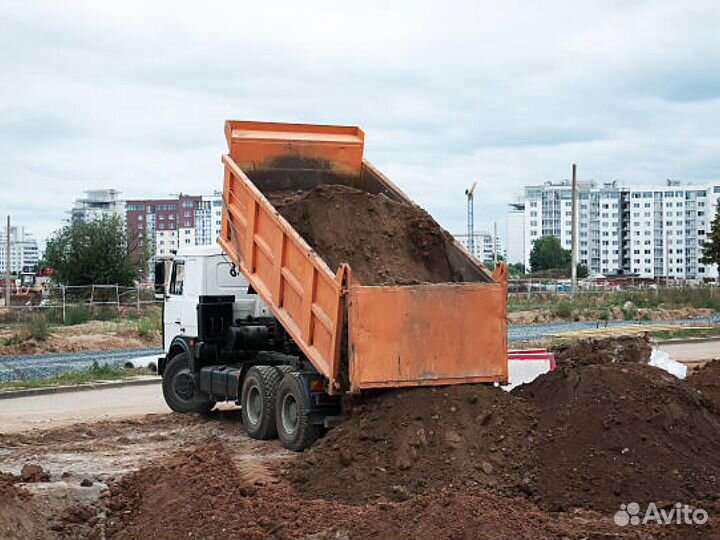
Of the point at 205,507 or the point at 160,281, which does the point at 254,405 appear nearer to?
the point at 160,281

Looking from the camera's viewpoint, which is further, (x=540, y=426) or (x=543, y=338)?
(x=543, y=338)

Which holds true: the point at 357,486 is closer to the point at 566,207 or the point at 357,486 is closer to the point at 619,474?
the point at 619,474

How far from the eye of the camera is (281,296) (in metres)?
12.2

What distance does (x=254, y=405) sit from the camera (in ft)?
42.8

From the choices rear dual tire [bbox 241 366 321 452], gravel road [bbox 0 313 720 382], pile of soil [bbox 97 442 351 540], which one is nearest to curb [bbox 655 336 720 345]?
gravel road [bbox 0 313 720 382]

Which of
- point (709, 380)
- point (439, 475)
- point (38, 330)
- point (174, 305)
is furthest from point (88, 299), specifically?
Answer: point (439, 475)

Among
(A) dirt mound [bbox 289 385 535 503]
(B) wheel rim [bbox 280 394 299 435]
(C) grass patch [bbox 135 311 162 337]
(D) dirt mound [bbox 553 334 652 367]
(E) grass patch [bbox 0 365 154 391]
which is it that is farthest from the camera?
(C) grass patch [bbox 135 311 162 337]

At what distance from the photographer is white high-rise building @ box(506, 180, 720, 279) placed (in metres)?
174

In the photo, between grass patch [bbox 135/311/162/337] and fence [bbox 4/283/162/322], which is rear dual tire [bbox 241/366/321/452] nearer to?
grass patch [bbox 135/311/162/337]

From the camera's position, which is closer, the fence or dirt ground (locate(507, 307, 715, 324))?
the fence

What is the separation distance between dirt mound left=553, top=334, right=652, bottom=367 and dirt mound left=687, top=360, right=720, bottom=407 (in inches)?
31.1

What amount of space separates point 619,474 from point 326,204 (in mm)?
5683

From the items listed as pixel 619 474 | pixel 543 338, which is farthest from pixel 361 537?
pixel 543 338

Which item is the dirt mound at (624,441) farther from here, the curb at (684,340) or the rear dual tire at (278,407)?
the curb at (684,340)
